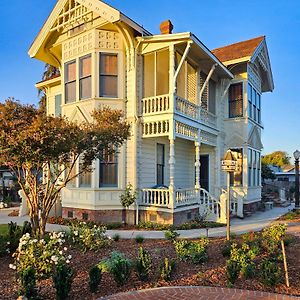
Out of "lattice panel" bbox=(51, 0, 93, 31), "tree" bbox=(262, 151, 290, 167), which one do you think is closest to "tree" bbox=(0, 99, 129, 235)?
"lattice panel" bbox=(51, 0, 93, 31)

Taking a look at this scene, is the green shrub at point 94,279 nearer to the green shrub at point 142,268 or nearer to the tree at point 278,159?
the green shrub at point 142,268

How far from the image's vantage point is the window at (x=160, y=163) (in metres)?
14.7

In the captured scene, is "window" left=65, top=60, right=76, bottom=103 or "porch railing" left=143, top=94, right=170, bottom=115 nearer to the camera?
"porch railing" left=143, top=94, right=170, bottom=115

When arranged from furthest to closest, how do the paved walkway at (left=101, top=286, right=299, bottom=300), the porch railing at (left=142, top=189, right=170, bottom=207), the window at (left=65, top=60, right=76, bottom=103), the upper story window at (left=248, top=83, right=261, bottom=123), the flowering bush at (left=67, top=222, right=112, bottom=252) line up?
the upper story window at (left=248, top=83, right=261, bottom=123) → the window at (left=65, top=60, right=76, bottom=103) → the porch railing at (left=142, top=189, right=170, bottom=207) → the flowering bush at (left=67, top=222, right=112, bottom=252) → the paved walkway at (left=101, top=286, right=299, bottom=300)

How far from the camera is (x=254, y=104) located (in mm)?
19078

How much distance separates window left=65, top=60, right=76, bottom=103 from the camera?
1427cm

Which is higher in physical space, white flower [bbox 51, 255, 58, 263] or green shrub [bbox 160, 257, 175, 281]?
white flower [bbox 51, 255, 58, 263]

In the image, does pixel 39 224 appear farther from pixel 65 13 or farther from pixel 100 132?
pixel 65 13

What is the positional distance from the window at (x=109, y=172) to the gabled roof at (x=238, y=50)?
8657 millimetres

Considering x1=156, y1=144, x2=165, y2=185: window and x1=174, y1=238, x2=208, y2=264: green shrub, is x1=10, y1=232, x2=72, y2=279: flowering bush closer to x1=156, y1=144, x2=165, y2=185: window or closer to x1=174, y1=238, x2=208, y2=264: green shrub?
x1=174, y1=238, x2=208, y2=264: green shrub

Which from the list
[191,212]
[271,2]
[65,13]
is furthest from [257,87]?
[65,13]

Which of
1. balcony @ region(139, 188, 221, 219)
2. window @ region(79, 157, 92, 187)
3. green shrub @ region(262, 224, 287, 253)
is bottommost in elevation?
green shrub @ region(262, 224, 287, 253)

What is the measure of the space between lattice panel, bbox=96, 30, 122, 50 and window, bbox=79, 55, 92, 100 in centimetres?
75

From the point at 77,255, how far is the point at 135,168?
5.94 metres
